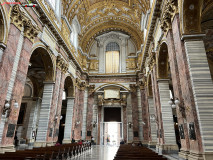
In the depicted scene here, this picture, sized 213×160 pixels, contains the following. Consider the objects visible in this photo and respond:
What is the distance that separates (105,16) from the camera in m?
21.2

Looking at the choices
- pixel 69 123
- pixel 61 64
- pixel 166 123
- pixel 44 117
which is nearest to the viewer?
pixel 166 123

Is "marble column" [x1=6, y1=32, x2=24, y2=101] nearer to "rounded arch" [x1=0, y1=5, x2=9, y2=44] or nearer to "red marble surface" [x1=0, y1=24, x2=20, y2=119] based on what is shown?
"red marble surface" [x1=0, y1=24, x2=20, y2=119]

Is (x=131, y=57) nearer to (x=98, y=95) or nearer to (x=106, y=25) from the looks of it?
(x=106, y=25)

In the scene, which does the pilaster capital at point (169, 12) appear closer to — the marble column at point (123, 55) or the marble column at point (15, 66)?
the marble column at point (15, 66)

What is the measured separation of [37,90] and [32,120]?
3670 millimetres

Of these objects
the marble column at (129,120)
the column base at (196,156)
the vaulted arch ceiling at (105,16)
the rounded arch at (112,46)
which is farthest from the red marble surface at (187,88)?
the rounded arch at (112,46)

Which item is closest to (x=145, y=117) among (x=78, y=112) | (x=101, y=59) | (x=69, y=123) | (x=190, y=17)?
(x=78, y=112)

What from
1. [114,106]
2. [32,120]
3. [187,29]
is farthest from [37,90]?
[187,29]

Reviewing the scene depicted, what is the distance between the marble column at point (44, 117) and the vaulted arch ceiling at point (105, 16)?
26.1 ft

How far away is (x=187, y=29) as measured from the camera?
6723mm

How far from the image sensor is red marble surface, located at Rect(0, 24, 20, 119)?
7.17m

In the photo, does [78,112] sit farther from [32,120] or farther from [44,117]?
[44,117]

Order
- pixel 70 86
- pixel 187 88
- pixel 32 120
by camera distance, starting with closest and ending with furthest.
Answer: pixel 187 88, pixel 70 86, pixel 32 120

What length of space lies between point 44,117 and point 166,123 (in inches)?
341
